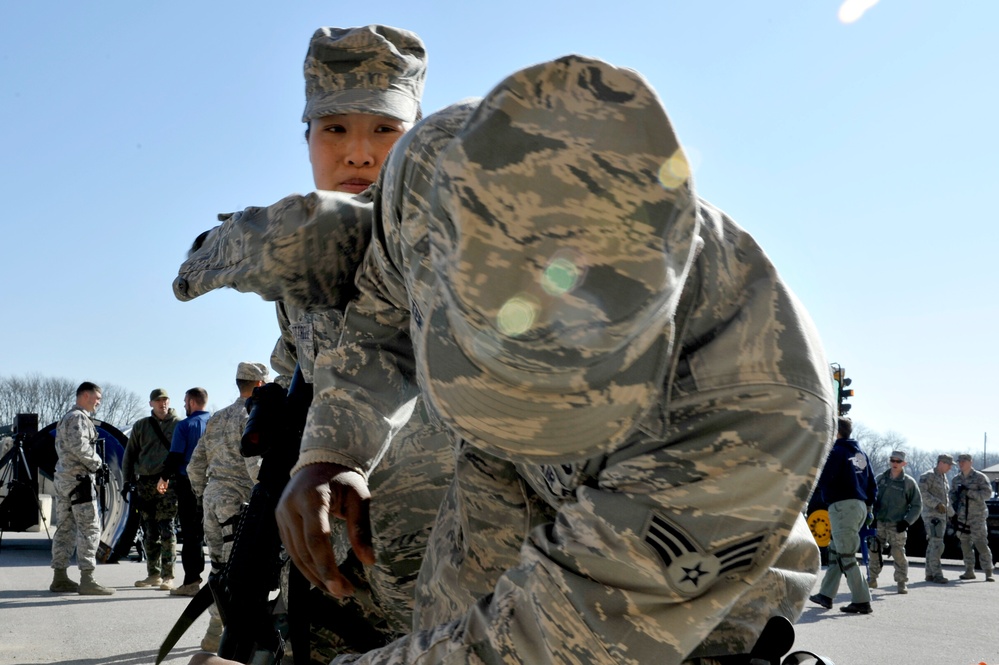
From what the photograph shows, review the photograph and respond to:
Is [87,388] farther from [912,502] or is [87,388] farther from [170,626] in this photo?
[912,502]

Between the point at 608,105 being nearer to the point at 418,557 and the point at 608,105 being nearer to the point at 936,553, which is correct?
the point at 418,557

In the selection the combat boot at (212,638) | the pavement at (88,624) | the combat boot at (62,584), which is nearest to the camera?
the combat boot at (212,638)

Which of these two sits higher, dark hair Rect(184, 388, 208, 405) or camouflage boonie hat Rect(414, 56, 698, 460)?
camouflage boonie hat Rect(414, 56, 698, 460)

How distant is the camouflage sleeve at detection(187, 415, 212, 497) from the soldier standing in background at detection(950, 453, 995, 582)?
10.8m

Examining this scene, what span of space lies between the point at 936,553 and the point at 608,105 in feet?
47.3

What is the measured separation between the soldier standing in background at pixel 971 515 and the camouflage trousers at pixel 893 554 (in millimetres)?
2670

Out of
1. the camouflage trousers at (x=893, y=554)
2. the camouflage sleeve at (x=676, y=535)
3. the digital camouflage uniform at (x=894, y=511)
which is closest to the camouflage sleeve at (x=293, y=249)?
the camouflage sleeve at (x=676, y=535)

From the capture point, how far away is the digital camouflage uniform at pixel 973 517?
47.0 feet

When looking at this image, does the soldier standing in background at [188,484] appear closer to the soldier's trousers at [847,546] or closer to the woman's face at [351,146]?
the soldier's trousers at [847,546]

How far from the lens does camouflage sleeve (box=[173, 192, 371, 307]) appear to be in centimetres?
184

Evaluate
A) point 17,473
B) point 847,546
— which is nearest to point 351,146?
point 847,546

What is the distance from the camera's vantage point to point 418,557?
86.4 inches

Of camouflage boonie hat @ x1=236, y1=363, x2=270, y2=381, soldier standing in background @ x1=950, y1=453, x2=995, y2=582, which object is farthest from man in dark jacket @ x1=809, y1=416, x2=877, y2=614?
soldier standing in background @ x1=950, y1=453, x2=995, y2=582

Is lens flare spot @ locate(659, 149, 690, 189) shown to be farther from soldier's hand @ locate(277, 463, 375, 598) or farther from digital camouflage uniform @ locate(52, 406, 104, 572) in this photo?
digital camouflage uniform @ locate(52, 406, 104, 572)
